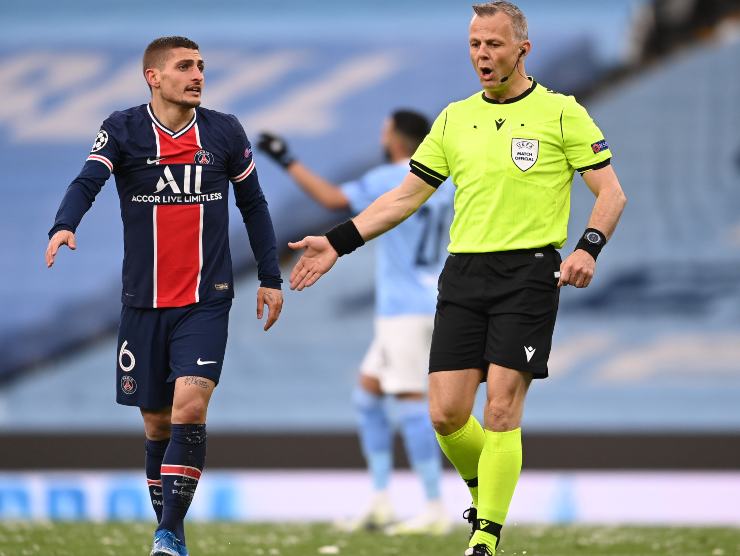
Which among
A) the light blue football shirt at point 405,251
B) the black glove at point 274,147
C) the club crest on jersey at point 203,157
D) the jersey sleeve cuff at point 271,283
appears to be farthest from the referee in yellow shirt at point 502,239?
the light blue football shirt at point 405,251

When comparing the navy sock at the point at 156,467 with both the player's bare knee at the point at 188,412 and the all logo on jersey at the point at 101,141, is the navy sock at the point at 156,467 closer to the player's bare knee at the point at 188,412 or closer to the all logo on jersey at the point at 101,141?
the player's bare knee at the point at 188,412

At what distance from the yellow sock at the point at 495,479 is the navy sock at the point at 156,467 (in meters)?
1.37

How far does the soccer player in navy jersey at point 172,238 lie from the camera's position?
18.7 feet

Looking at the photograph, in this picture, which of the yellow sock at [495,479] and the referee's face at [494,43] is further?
the referee's face at [494,43]

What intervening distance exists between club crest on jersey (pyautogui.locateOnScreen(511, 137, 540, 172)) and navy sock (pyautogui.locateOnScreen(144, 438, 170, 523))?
1.83 m

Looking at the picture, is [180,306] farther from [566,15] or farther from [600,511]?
[566,15]

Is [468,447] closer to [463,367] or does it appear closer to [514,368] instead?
[463,367]

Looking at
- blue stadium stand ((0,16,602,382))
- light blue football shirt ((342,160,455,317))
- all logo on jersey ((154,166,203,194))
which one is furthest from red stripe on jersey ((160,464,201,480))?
blue stadium stand ((0,16,602,382))

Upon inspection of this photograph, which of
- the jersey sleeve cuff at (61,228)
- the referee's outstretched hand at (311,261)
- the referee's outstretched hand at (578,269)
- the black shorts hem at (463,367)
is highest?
the jersey sleeve cuff at (61,228)

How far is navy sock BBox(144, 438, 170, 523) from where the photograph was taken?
6.00m

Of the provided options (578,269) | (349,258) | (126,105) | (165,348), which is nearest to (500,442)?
(578,269)

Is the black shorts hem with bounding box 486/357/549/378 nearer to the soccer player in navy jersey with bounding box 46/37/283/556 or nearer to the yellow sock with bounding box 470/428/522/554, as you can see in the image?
the yellow sock with bounding box 470/428/522/554

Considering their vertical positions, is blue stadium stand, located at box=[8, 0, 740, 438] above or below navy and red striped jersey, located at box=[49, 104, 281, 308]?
above

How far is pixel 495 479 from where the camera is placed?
17.6 feet
